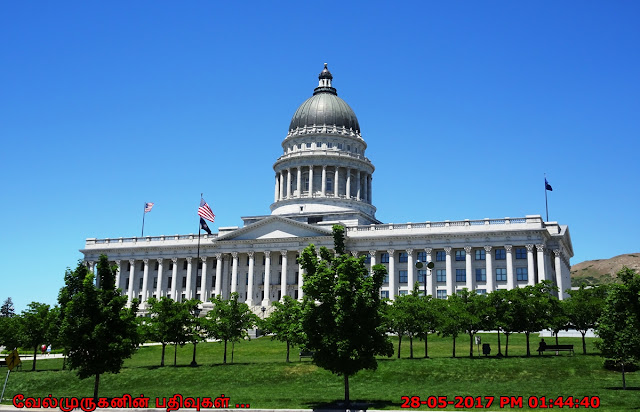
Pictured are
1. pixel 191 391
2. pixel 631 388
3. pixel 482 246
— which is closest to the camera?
pixel 631 388

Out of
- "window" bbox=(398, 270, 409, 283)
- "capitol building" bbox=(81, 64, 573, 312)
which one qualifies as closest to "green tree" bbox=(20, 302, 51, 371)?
"capitol building" bbox=(81, 64, 573, 312)

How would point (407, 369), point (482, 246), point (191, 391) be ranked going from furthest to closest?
1. point (482, 246)
2. point (407, 369)
3. point (191, 391)

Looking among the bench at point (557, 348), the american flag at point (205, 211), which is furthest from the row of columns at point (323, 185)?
the bench at point (557, 348)

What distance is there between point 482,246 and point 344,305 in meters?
61.6

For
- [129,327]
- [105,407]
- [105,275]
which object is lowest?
→ [105,407]

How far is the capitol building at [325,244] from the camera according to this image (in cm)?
8888

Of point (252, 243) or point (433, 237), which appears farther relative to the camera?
point (252, 243)

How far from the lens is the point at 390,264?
307 ft

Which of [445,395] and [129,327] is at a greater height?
[129,327]

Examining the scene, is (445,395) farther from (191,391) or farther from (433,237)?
(433,237)

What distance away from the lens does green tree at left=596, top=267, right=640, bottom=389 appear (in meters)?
31.5

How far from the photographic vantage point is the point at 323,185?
371 feet

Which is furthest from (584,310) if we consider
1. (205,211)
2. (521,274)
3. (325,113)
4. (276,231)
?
(325,113)

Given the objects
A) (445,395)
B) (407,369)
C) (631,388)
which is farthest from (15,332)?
(631,388)
